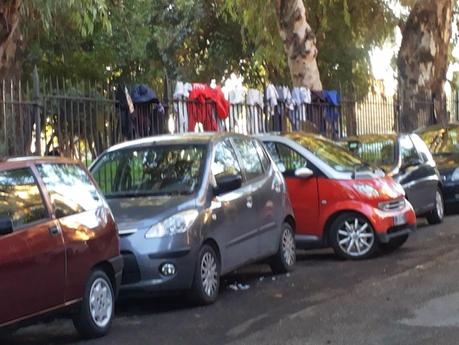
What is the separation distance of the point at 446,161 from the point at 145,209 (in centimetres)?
973

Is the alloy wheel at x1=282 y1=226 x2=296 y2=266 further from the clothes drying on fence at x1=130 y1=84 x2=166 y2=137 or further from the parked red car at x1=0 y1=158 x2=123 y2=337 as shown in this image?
the parked red car at x1=0 y1=158 x2=123 y2=337

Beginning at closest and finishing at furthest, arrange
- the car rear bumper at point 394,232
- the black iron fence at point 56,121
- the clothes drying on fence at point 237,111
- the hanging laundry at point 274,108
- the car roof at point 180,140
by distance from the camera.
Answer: the car roof at point 180,140, the black iron fence at point 56,121, the car rear bumper at point 394,232, the clothes drying on fence at point 237,111, the hanging laundry at point 274,108

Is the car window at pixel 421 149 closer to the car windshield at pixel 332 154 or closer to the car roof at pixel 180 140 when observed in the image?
the car windshield at pixel 332 154

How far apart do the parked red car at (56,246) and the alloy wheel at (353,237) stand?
4.57 meters

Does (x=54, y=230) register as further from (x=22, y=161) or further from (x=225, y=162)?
(x=225, y=162)

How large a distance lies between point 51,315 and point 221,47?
2464 centimetres

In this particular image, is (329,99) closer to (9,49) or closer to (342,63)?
(9,49)

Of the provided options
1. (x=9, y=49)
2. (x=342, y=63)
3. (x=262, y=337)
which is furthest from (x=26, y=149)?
(x=342, y=63)

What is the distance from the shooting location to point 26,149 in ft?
40.0

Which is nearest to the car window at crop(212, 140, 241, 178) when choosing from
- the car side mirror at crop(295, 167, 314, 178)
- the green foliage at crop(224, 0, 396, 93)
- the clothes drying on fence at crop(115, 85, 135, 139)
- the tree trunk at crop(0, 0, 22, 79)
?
the car side mirror at crop(295, 167, 314, 178)

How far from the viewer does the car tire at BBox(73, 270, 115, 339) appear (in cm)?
842

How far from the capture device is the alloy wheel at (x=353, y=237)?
12.8 meters

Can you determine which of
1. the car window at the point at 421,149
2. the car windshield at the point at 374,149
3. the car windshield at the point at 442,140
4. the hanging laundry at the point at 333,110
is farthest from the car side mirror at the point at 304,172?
the hanging laundry at the point at 333,110

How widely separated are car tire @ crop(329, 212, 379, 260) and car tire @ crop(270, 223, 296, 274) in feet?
2.58
